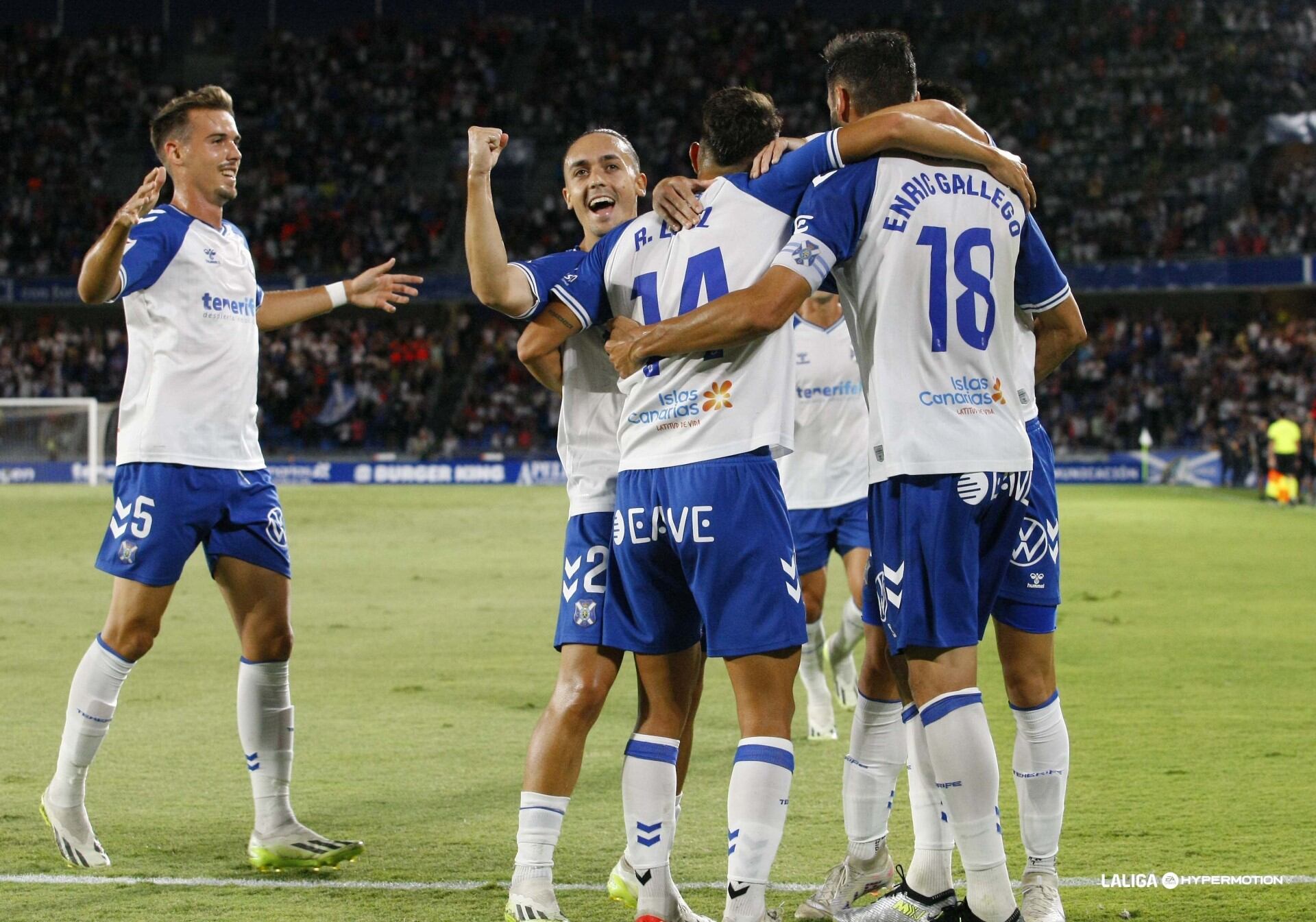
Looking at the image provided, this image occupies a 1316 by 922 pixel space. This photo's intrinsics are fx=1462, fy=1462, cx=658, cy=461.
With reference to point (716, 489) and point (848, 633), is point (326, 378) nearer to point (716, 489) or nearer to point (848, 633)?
point (848, 633)

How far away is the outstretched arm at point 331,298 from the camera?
555 centimetres

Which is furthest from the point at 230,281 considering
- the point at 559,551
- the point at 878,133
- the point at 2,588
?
the point at 559,551

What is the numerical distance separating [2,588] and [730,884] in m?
11.7

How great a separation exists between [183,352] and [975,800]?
3156mm

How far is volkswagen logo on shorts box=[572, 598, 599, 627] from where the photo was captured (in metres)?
4.29

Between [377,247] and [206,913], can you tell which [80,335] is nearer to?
[377,247]

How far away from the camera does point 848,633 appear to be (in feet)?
25.4

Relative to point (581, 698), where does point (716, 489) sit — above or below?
above

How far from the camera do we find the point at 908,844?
204 inches

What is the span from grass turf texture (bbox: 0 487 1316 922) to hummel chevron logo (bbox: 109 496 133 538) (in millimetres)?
1091

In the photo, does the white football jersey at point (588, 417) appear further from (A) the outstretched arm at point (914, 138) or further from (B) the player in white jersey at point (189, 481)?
(B) the player in white jersey at point (189, 481)

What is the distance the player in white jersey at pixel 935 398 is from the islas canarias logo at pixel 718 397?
174 millimetres

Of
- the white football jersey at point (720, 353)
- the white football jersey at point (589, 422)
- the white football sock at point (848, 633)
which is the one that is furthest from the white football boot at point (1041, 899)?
the white football sock at point (848, 633)

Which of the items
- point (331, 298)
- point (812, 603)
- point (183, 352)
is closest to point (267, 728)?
point (183, 352)
